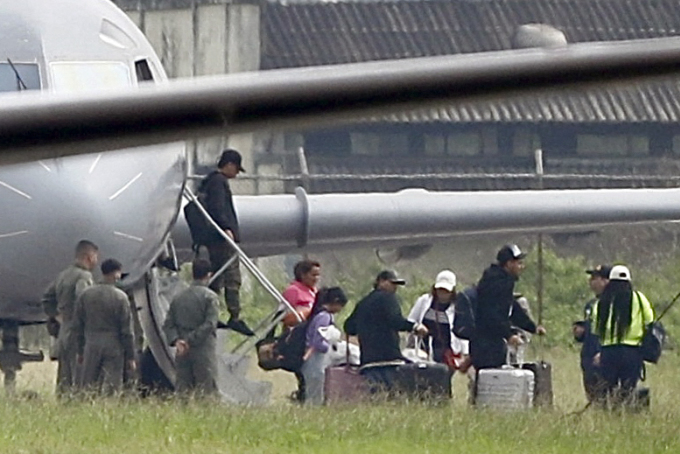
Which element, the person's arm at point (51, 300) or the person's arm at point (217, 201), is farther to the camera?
the person's arm at point (217, 201)

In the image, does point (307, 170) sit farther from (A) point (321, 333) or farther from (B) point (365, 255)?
(A) point (321, 333)

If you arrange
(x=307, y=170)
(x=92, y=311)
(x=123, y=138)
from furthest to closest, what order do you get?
(x=307, y=170) → (x=92, y=311) → (x=123, y=138)

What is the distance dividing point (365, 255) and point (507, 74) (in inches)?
612

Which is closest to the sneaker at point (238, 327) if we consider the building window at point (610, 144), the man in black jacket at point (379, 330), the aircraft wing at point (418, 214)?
the man in black jacket at point (379, 330)

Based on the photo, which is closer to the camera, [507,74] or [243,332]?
[507,74]

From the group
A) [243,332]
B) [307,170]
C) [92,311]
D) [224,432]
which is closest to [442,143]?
[307,170]

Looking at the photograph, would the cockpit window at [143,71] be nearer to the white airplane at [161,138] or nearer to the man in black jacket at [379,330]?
the white airplane at [161,138]

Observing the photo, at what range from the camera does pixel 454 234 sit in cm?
1491

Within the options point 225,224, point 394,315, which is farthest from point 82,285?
point 394,315

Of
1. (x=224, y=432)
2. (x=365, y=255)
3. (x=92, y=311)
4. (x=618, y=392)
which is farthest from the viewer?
(x=365, y=255)

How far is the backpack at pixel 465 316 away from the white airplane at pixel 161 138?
1.62 metres

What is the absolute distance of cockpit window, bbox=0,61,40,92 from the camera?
30.9ft

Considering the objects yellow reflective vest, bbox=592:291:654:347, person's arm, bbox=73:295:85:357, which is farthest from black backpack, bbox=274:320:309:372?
yellow reflective vest, bbox=592:291:654:347

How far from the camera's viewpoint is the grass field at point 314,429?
732cm
